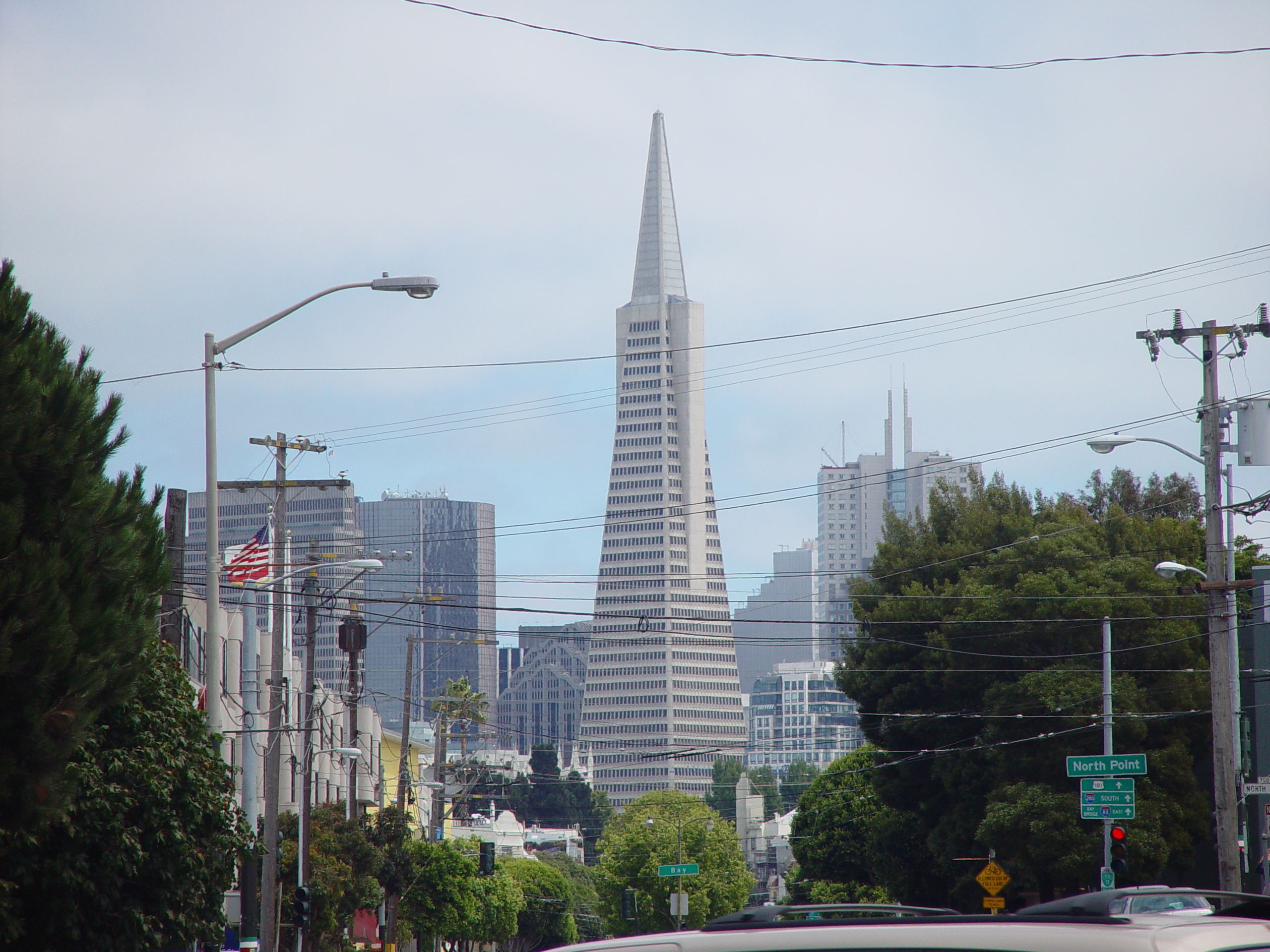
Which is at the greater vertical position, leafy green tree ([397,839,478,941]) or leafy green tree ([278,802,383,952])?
leafy green tree ([278,802,383,952])

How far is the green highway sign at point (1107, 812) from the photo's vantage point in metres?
29.6

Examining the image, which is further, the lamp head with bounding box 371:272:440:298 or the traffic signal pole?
the traffic signal pole

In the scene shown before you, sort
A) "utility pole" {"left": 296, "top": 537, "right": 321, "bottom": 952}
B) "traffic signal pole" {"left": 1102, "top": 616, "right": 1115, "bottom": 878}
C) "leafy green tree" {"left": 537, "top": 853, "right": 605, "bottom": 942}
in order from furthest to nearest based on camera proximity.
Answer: "leafy green tree" {"left": 537, "top": 853, "right": 605, "bottom": 942}
"traffic signal pole" {"left": 1102, "top": 616, "right": 1115, "bottom": 878}
"utility pole" {"left": 296, "top": 537, "right": 321, "bottom": 952}

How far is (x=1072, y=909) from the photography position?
4.92 m

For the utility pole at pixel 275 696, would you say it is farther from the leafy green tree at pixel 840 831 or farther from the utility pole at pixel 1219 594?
the leafy green tree at pixel 840 831

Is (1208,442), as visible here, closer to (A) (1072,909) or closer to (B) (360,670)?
(A) (1072,909)

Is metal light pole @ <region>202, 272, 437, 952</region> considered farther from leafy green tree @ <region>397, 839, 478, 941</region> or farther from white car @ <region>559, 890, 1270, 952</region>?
leafy green tree @ <region>397, 839, 478, 941</region>

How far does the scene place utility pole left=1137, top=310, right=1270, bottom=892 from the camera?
81.3 ft

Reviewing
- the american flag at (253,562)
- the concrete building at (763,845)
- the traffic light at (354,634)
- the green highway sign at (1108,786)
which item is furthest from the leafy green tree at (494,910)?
the concrete building at (763,845)

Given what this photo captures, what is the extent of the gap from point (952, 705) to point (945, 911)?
43.4 meters

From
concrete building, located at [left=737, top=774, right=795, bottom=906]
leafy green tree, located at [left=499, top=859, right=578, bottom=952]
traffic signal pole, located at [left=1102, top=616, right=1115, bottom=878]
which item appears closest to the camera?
traffic signal pole, located at [left=1102, top=616, right=1115, bottom=878]

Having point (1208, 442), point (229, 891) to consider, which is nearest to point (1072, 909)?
point (229, 891)

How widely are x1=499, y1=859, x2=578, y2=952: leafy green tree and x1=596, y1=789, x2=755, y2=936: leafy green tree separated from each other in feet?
26.8

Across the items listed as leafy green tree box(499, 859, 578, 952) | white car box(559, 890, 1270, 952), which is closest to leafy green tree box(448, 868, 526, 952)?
leafy green tree box(499, 859, 578, 952)
